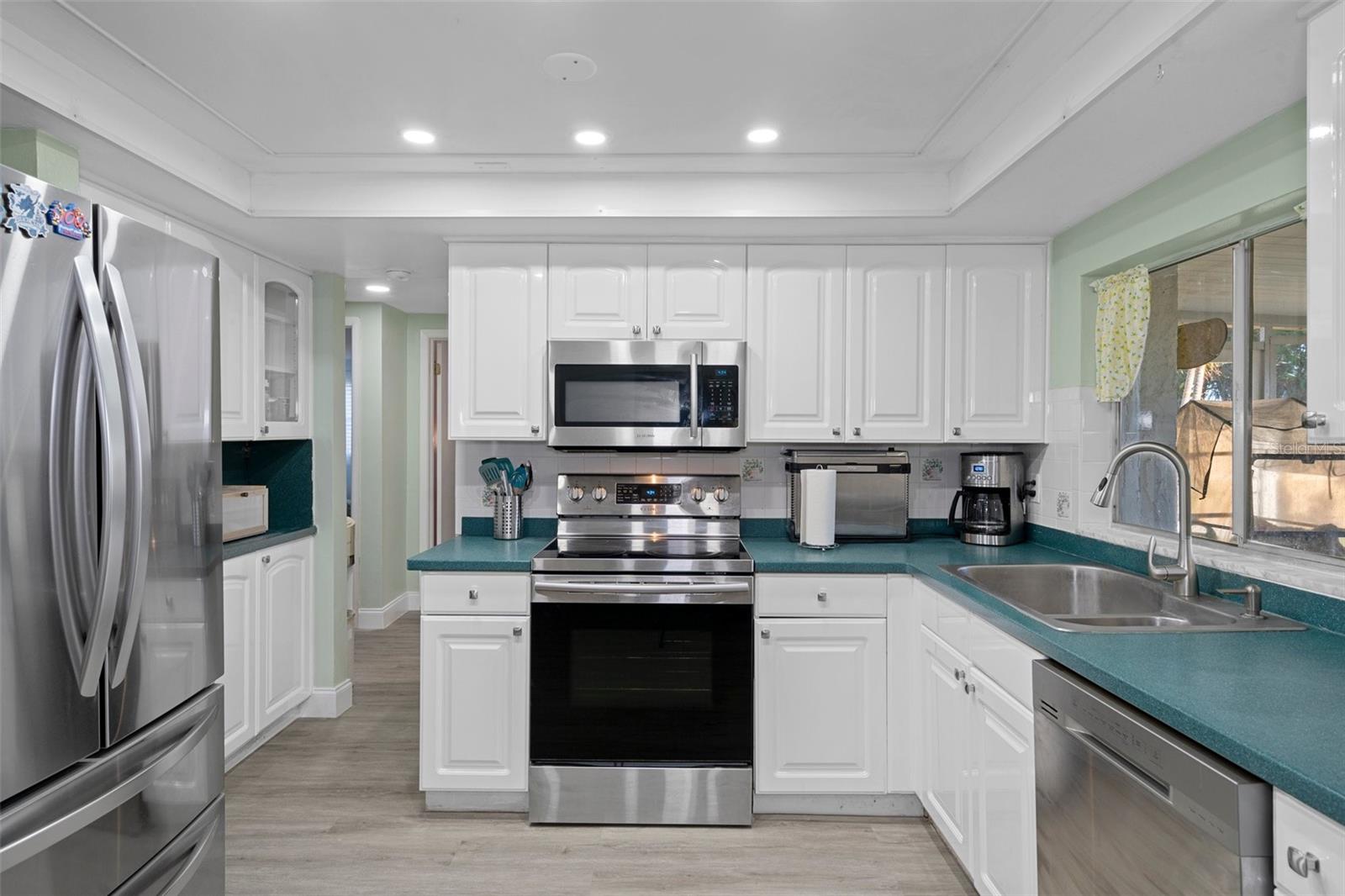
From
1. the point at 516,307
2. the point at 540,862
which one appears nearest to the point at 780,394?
the point at 516,307

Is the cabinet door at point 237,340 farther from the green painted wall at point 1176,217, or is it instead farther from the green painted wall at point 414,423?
the green painted wall at point 1176,217

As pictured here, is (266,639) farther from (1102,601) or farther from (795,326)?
(1102,601)

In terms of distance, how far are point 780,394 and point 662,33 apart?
1500 millimetres

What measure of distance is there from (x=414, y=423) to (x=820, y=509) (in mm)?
3411

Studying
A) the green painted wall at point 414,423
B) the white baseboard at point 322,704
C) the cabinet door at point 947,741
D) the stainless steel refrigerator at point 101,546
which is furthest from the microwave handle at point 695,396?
the green painted wall at point 414,423

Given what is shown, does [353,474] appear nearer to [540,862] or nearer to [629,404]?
[629,404]

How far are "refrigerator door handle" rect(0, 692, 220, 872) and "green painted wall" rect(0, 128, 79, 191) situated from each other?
1380 mm

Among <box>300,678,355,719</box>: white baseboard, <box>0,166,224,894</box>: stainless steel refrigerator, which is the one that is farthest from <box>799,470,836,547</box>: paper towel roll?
<box>300,678,355,719</box>: white baseboard

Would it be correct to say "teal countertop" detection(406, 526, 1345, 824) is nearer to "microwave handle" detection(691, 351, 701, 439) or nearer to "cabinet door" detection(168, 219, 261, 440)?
"microwave handle" detection(691, 351, 701, 439)

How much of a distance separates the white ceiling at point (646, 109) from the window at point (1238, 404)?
386 mm

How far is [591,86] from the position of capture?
203cm

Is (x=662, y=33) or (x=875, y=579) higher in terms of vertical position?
(x=662, y=33)

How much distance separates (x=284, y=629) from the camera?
3.27m

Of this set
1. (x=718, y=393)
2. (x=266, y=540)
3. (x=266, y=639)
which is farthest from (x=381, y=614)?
(x=718, y=393)
